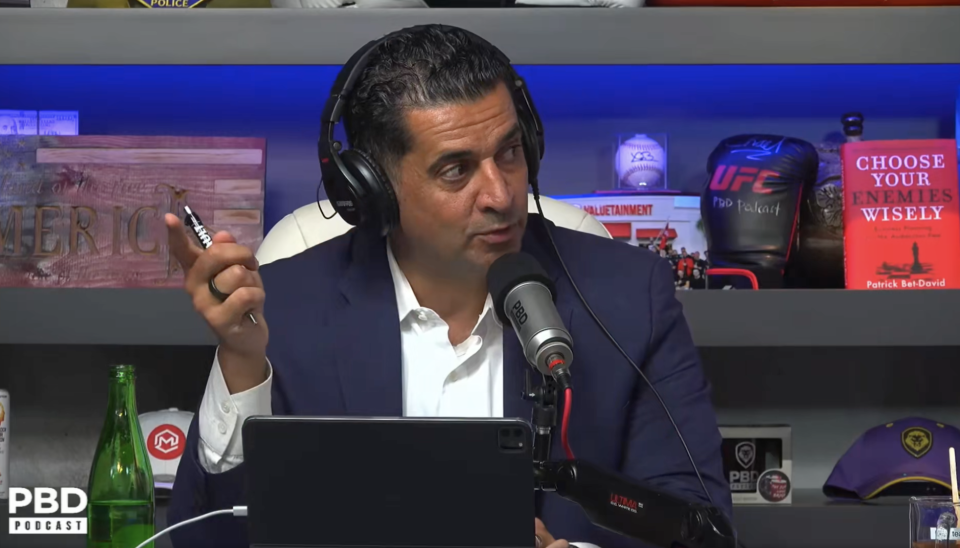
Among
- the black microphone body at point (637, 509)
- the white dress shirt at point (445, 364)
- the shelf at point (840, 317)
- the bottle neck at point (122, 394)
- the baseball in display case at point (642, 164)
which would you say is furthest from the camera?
the baseball in display case at point (642, 164)

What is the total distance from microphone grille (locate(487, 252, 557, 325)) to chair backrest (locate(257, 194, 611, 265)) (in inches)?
27.1

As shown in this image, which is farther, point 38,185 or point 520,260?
point 38,185

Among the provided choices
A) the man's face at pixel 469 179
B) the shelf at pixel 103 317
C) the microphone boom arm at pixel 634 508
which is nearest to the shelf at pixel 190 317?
the shelf at pixel 103 317

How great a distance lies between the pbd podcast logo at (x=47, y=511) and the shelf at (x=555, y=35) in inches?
32.4

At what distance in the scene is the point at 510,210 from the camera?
1.42m

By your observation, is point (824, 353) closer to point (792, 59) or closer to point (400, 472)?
point (792, 59)

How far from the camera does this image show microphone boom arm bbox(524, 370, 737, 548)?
80 centimetres

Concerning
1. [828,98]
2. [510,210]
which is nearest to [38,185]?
[510,210]

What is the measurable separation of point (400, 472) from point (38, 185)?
1.43 m

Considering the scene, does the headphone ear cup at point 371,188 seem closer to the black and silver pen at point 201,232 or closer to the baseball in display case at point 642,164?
the black and silver pen at point 201,232

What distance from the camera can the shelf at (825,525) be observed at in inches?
74.9

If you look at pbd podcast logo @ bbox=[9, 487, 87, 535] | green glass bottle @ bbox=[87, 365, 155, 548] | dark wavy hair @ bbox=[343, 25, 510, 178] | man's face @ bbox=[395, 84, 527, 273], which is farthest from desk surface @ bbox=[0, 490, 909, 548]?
dark wavy hair @ bbox=[343, 25, 510, 178]

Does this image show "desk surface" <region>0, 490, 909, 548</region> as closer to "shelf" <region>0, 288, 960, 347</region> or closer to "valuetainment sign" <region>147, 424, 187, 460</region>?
"valuetainment sign" <region>147, 424, 187, 460</region>

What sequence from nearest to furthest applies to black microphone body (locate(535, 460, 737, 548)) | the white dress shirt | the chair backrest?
black microphone body (locate(535, 460, 737, 548)) → the white dress shirt → the chair backrest
